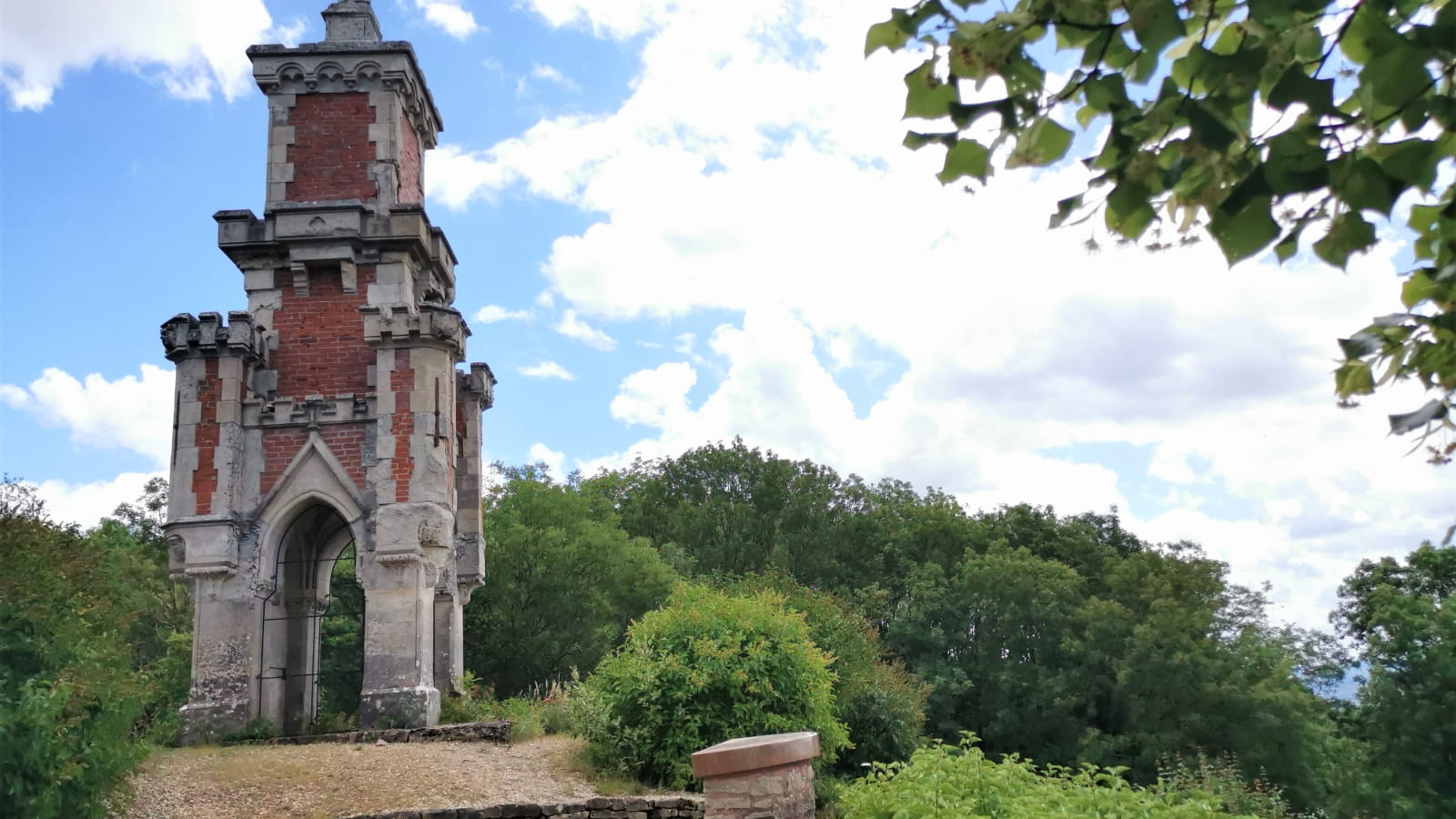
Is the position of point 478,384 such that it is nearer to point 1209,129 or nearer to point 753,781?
point 753,781

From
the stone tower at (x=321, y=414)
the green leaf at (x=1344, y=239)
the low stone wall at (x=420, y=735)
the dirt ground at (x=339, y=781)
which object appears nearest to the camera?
the green leaf at (x=1344, y=239)

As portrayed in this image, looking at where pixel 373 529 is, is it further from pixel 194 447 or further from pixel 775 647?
pixel 775 647

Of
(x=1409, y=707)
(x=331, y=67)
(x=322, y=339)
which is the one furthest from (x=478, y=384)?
(x=1409, y=707)

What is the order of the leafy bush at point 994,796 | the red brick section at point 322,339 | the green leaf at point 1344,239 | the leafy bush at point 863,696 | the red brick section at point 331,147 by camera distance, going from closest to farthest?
1. the green leaf at point 1344,239
2. the leafy bush at point 994,796
3. the red brick section at point 322,339
4. the red brick section at point 331,147
5. the leafy bush at point 863,696

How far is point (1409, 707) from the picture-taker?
24391 millimetres

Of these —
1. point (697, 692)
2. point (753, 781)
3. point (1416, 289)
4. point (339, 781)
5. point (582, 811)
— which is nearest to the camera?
point (1416, 289)

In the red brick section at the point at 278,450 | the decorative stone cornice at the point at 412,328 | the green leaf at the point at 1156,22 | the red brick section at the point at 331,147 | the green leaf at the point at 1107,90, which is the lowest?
the green leaf at the point at 1107,90

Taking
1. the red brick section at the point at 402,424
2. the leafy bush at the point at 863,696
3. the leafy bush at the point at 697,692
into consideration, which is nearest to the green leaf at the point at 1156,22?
the leafy bush at the point at 697,692

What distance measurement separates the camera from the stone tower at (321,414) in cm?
1510

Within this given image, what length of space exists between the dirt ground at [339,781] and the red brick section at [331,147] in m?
8.49

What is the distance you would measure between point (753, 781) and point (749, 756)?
0.19 metres

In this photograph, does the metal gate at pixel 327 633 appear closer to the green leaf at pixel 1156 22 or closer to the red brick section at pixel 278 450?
the red brick section at pixel 278 450

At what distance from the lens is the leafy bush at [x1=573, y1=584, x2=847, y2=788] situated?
12.6 meters

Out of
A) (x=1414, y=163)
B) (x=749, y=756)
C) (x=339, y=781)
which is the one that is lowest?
(x=339, y=781)
